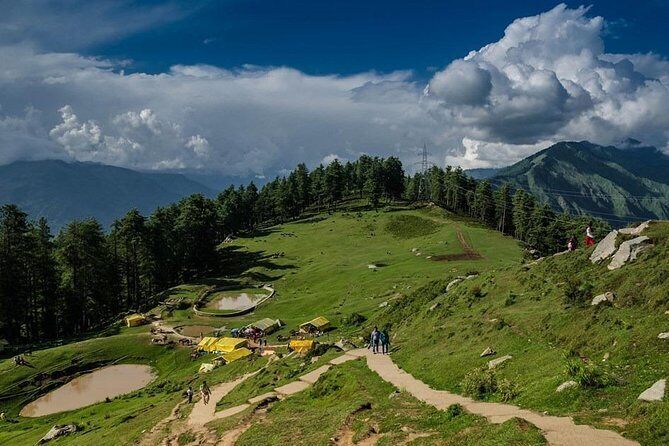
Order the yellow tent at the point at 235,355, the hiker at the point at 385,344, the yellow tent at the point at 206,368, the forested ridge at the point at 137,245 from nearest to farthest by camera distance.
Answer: the hiker at the point at 385,344 → the yellow tent at the point at 206,368 → the yellow tent at the point at 235,355 → the forested ridge at the point at 137,245

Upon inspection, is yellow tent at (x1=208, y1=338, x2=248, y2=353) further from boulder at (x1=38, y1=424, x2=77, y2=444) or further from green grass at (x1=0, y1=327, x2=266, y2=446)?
boulder at (x1=38, y1=424, x2=77, y2=444)

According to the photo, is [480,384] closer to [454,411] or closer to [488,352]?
[454,411]

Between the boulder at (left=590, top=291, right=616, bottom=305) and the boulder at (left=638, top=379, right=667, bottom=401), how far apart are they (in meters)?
12.2

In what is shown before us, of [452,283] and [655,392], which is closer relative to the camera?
[655,392]

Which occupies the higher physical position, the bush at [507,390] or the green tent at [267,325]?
the bush at [507,390]

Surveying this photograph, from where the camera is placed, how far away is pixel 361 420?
2356 cm

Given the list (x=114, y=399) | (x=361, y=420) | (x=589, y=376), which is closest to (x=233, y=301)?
(x=114, y=399)

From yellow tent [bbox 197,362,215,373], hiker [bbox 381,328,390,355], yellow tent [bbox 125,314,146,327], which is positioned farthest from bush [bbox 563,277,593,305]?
yellow tent [bbox 125,314,146,327]

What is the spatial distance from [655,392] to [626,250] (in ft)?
65.2

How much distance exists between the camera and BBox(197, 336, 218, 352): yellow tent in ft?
220

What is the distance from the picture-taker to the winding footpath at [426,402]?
50.3 feet

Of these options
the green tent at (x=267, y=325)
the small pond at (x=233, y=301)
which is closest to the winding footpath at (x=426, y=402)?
the green tent at (x=267, y=325)

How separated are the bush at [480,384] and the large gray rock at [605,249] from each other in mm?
17436

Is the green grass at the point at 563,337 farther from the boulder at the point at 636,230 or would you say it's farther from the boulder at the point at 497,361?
the boulder at the point at 636,230
